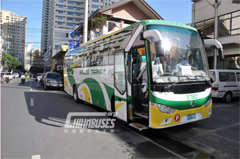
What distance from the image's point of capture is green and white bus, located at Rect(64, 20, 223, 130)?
461 cm

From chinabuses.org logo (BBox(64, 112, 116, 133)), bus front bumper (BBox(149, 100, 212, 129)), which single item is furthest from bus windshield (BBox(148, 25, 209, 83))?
chinabuses.org logo (BBox(64, 112, 116, 133))

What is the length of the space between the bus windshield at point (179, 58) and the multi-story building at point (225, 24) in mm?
11183

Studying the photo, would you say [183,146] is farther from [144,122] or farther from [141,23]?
[141,23]

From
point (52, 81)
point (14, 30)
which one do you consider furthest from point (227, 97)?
point (14, 30)

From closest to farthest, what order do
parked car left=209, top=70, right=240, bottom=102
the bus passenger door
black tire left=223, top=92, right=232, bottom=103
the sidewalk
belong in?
1. the sidewalk
2. the bus passenger door
3. parked car left=209, top=70, right=240, bottom=102
4. black tire left=223, top=92, right=232, bottom=103

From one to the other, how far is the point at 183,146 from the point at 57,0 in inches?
3827

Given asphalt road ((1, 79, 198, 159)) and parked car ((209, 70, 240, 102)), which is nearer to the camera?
Result: asphalt road ((1, 79, 198, 159))

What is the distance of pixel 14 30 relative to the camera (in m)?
94.1

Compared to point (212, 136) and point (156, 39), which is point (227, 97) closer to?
point (212, 136)

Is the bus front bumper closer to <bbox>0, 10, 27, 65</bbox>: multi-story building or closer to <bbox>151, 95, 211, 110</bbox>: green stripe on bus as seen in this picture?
<bbox>151, 95, 211, 110</bbox>: green stripe on bus

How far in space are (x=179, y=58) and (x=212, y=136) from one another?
8.10 feet

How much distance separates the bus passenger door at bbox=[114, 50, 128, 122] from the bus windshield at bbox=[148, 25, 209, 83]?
1.31 meters

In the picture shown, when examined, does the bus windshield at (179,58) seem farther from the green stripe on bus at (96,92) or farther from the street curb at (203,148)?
the green stripe on bus at (96,92)

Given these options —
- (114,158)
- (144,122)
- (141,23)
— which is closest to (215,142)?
(144,122)
